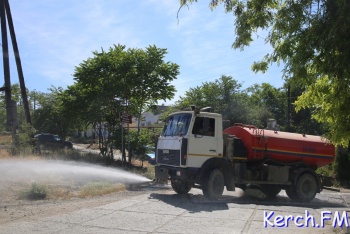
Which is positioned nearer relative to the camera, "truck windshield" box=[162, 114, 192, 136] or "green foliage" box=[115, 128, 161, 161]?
"truck windshield" box=[162, 114, 192, 136]

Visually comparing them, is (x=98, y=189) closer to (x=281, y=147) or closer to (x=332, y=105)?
(x=281, y=147)

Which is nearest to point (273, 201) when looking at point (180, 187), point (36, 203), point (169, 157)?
point (180, 187)

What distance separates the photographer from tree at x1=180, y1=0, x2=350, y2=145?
5.41 metres

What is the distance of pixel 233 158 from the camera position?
13.4 m

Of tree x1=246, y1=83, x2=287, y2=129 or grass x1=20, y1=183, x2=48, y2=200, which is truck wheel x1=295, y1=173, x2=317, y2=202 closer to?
grass x1=20, y1=183, x2=48, y2=200

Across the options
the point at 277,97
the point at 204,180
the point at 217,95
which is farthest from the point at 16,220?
the point at 277,97

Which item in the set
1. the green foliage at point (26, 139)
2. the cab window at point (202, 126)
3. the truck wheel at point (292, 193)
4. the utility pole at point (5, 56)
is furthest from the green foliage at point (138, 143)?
the cab window at point (202, 126)

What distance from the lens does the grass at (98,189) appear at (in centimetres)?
1275

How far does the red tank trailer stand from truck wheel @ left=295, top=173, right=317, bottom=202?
2.09 ft

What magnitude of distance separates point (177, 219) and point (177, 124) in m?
4.36

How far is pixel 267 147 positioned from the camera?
545 inches

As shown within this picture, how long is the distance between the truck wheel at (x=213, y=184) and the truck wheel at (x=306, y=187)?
334cm

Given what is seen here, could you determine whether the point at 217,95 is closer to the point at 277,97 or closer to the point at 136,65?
the point at 136,65

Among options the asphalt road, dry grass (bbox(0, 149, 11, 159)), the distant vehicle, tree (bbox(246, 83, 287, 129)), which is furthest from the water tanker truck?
tree (bbox(246, 83, 287, 129))
